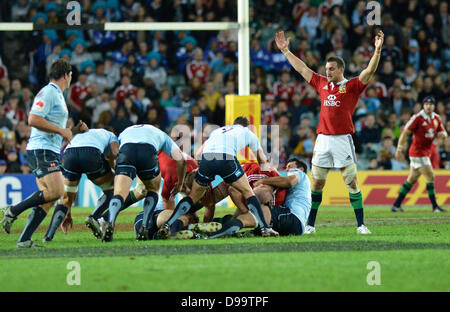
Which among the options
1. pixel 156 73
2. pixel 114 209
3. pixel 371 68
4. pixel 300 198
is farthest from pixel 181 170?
pixel 156 73

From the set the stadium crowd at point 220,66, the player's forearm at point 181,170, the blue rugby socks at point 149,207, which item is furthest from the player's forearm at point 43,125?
the stadium crowd at point 220,66

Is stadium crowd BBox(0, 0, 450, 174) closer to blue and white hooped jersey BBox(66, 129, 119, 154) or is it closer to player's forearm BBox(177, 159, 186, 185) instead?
blue and white hooped jersey BBox(66, 129, 119, 154)

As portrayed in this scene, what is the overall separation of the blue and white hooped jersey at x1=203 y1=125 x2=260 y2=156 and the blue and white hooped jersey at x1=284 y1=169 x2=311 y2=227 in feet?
2.39

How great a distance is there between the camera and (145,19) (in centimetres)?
2142

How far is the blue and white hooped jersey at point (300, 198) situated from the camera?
10.7m

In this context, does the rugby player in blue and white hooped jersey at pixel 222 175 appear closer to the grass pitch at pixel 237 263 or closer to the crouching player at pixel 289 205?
the crouching player at pixel 289 205

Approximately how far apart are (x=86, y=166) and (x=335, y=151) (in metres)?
3.23

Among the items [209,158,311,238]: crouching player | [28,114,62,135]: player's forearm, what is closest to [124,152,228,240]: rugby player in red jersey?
[209,158,311,238]: crouching player

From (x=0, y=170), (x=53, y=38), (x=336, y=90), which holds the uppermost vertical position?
(x=53, y=38)

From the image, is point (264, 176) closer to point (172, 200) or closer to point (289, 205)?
point (289, 205)

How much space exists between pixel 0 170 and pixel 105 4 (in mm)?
5820

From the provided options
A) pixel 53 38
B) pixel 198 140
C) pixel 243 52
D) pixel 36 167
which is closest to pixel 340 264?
pixel 36 167

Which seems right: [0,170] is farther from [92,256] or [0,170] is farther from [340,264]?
[340,264]
